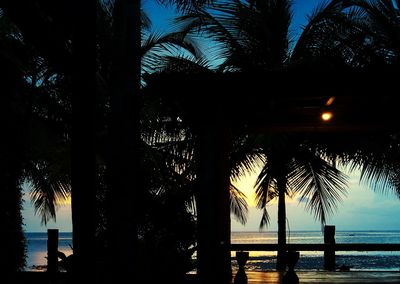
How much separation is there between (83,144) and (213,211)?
2.23 m

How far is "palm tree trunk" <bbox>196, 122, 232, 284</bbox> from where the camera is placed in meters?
7.27

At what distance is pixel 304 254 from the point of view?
191 feet

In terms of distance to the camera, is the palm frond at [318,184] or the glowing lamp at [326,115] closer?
the glowing lamp at [326,115]

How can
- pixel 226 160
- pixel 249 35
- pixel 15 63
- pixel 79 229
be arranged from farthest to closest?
pixel 249 35, pixel 15 63, pixel 226 160, pixel 79 229

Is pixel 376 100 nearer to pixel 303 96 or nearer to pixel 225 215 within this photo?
pixel 303 96

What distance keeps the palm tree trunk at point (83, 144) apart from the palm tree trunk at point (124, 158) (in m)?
0.73

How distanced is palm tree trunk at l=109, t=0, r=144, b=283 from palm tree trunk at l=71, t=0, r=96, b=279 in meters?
0.73

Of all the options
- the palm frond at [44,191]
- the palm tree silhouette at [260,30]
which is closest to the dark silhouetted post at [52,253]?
the palm frond at [44,191]

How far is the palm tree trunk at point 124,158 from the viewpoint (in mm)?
6535

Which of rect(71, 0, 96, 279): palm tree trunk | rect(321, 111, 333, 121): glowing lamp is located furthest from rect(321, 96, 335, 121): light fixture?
rect(71, 0, 96, 279): palm tree trunk

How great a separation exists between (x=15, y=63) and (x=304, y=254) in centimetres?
5079

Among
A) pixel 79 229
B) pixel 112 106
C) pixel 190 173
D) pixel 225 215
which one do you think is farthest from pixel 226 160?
pixel 190 173

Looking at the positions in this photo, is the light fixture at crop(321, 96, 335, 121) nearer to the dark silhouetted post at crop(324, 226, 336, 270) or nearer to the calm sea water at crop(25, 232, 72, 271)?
the dark silhouetted post at crop(324, 226, 336, 270)

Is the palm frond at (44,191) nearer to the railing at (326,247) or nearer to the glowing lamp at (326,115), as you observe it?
the glowing lamp at (326,115)
